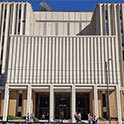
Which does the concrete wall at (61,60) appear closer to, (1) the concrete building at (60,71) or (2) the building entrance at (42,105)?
(1) the concrete building at (60,71)

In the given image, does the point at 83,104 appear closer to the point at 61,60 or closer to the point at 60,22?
the point at 61,60

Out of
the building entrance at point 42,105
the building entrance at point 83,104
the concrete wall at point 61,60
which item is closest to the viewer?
the concrete wall at point 61,60

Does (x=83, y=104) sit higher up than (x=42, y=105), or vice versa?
(x=83, y=104)

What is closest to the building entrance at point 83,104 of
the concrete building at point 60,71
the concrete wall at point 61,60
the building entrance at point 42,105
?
the concrete building at point 60,71

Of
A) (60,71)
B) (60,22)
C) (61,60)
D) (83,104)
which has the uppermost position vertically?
(60,22)

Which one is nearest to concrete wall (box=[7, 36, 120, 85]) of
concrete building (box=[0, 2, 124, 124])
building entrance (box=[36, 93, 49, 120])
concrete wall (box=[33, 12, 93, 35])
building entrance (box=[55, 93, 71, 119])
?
concrete building (box=[0, 2, 124, 124])

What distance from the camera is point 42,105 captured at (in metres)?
48.5

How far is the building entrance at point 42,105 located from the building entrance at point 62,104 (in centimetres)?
197

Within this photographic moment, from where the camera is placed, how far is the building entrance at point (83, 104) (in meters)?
47.5

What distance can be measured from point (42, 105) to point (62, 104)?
3.98 metres

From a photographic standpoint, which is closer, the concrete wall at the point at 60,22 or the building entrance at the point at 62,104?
the building entrance at the point at 62,104

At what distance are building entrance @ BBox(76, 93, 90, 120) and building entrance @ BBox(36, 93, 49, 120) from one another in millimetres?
6136

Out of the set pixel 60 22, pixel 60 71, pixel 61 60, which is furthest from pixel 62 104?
pixel 60 22

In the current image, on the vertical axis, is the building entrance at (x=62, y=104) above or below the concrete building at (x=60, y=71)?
below
